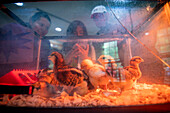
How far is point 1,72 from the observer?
780 millimetres

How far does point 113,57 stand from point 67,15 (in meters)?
0.62

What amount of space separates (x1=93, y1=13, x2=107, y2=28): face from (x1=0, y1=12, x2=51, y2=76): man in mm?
462

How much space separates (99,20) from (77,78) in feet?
1.96

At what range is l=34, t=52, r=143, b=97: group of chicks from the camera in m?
0.67

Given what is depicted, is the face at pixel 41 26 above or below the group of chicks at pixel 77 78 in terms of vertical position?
above

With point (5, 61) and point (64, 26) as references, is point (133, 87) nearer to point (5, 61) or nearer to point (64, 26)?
point (64, 26)

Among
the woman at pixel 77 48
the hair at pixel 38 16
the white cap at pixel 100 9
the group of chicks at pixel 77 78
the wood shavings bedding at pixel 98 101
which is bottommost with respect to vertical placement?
the wood shavings bedding at pixel 98 101

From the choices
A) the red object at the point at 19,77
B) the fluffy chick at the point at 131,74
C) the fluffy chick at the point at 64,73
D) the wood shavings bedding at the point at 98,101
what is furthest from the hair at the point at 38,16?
the fluffy chick at the point at 131,74

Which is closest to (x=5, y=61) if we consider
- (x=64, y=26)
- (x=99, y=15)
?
(x=64, y=26)

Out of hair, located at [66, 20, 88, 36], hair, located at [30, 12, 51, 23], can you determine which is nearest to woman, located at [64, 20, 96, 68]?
hair, located at [66, 20, 88, 36]

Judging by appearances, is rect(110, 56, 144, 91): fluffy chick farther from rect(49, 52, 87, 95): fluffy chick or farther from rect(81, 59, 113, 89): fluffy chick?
rect(49, 52, 87, 95): fluffy chick

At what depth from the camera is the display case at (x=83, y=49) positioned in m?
0.66

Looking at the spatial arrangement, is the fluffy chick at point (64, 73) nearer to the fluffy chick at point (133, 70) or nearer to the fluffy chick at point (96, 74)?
the fluffy chick at point (96, 74)

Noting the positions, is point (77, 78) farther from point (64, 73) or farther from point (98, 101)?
point (98, 101)
